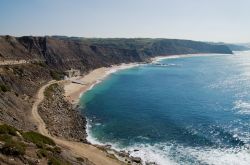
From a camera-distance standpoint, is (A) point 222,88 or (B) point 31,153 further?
(A) point 222,88

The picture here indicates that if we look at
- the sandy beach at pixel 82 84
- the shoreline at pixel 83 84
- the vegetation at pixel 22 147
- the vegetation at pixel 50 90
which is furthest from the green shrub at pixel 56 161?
the sandy beach at pixel 82 84

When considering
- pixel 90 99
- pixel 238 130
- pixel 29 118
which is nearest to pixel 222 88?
pixel 90 99

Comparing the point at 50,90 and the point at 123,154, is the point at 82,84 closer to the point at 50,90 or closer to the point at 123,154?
the point at 50,90

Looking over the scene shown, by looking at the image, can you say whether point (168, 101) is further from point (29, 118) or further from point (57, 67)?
point (57, 67)

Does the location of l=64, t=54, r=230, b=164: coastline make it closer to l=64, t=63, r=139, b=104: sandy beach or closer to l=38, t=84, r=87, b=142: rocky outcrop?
l=64, t=63, r=139, b=104: sandy beach

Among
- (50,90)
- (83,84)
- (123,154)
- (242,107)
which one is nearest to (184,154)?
(123,154)

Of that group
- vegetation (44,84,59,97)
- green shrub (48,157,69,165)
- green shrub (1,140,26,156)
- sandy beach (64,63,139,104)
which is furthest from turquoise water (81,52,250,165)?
green shrub (1,140,26,156)

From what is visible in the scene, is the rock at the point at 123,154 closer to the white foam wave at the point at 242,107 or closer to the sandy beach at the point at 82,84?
the white foam wave at the point at 242,107
